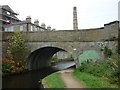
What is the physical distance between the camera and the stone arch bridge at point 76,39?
17.5 metres

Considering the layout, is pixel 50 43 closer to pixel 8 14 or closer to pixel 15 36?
pixel 15 36

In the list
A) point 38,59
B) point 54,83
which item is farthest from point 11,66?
point 54,83

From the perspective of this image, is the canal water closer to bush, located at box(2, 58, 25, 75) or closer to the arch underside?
bush, located at box(2, 58, 25, 75)

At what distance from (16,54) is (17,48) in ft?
2.71

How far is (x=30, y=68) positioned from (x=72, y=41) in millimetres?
8305

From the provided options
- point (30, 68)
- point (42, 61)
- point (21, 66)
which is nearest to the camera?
point (21, 66)

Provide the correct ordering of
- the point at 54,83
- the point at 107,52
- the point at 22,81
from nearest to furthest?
the point at 54,83 < the point at 22,81 < the point at 107,52

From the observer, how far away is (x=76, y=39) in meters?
20.0

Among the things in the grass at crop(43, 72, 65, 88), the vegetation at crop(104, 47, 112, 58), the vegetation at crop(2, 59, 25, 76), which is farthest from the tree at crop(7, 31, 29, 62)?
the vegetation at crop(104, 47, 112, 58)

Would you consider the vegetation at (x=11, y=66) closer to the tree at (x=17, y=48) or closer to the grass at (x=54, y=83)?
the tree at (x=17, y=48)

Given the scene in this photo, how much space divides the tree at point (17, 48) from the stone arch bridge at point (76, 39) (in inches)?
29.3

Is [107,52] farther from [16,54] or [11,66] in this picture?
[11,66]

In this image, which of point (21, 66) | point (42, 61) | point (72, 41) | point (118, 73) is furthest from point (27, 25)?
point (118, 73)

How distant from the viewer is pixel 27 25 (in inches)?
1247
